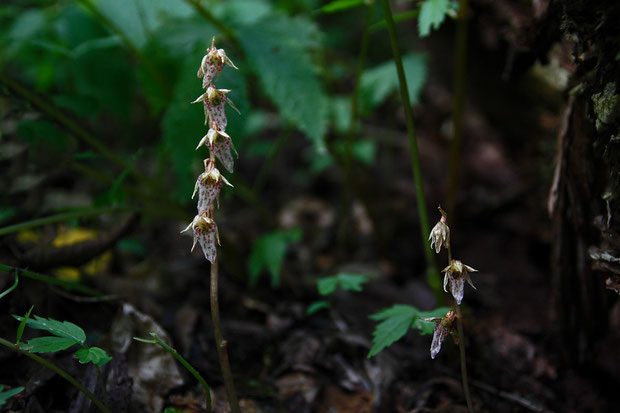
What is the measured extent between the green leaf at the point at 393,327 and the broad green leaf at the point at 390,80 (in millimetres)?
1183

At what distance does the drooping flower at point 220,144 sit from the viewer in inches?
44.6

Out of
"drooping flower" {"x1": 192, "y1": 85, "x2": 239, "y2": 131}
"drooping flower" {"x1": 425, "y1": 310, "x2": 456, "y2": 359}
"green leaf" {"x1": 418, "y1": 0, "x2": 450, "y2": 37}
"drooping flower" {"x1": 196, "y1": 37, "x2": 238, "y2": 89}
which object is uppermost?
"green leaf" {"x1": 418, "y1": 0, "x2": 450, "y2": 37}

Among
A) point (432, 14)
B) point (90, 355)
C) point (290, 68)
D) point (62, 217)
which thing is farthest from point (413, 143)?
point (62, 217)

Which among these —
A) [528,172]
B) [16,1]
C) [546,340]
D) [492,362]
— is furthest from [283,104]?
[16,1]

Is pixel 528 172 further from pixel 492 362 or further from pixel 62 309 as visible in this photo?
pixel 62 309

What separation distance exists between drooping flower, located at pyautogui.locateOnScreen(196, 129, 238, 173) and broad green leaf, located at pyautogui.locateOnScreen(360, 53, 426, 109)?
1.29 metres

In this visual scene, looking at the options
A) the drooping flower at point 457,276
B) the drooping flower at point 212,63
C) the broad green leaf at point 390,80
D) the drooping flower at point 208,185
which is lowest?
the drooping flower at point 457,276

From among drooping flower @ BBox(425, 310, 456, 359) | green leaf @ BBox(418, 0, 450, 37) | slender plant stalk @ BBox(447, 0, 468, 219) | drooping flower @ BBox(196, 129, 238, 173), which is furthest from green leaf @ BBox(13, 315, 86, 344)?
slender plant stalk @ BBox(447, 0, 468, 219)

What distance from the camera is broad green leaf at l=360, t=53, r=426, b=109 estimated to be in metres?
2.24

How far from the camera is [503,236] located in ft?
8.92

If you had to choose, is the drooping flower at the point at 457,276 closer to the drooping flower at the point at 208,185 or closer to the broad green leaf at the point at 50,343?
the drooping flower at the point at 208,185

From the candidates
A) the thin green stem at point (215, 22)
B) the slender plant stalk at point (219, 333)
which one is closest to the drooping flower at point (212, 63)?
the slender plant stalk at point (219, 333)

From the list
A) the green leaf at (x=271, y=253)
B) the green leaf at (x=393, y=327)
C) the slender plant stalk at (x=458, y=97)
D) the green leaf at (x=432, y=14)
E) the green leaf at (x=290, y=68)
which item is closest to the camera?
the green leaf at (x=393, y=327)

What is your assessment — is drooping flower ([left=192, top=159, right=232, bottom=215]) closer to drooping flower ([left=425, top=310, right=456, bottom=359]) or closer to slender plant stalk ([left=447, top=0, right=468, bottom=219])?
drooping flower ([left=425, top=310, right=456, bottom=359])
